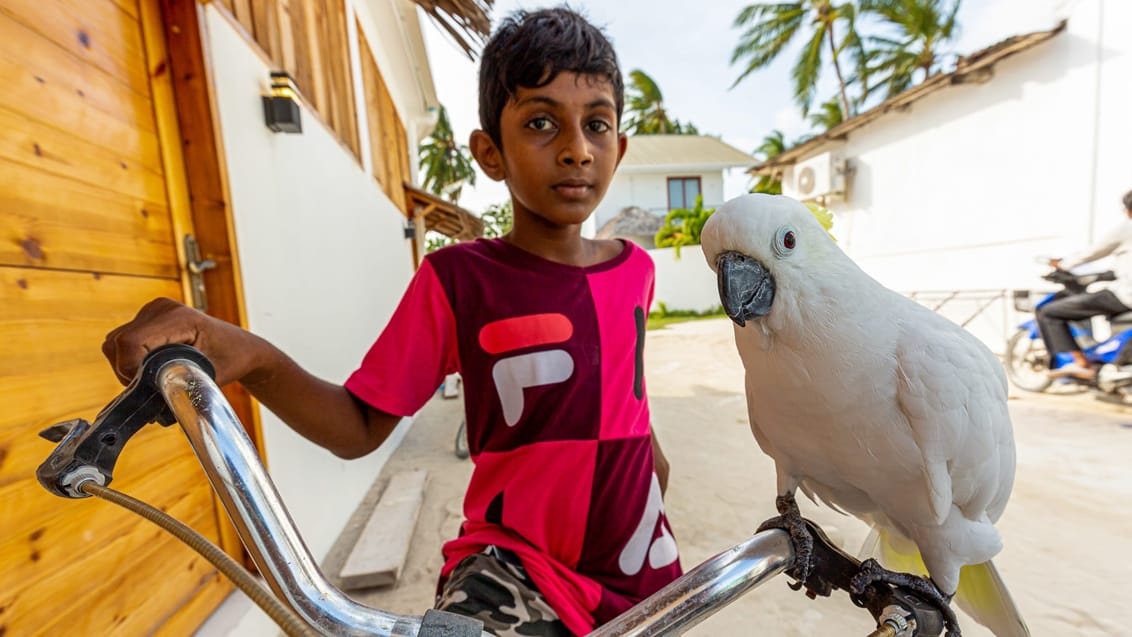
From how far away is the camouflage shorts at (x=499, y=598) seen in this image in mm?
904

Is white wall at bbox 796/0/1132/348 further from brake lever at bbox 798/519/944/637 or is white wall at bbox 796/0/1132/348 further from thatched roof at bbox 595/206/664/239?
thatched roof at bbox 595/206/664/239

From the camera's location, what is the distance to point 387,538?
8.87 ft

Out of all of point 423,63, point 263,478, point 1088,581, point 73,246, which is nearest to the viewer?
point 263,478

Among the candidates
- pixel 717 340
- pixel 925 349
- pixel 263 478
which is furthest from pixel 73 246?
pixel 717 340

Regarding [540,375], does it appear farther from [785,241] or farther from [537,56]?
[537,56]

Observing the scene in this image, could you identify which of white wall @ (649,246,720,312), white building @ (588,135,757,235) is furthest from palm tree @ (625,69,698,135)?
white wall @ (649,246,720,312)

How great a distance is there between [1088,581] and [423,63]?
8.39 meters

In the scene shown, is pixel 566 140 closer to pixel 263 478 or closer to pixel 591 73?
pixel 591 73

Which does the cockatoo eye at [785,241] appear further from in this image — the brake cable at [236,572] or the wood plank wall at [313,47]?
A: the wood plank wall at [313,47]

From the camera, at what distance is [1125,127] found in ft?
16.0

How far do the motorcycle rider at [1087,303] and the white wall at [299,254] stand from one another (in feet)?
19.4

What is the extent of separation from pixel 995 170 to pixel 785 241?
23.3ft

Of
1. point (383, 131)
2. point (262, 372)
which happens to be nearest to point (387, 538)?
point (262, 372)

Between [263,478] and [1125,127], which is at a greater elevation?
[1125,127]
